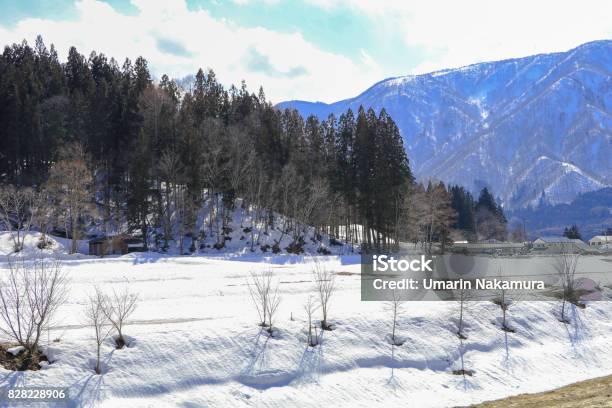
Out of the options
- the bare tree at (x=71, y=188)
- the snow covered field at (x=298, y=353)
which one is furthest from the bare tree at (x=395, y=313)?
the bare tree at (x=71, y=188)

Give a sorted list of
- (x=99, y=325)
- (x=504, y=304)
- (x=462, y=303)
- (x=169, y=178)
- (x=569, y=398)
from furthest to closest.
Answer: (x=169, y=178) → (x=504, y=304) → (x=462, y=303) → (x=569, y=398) → (x=99, y=325)

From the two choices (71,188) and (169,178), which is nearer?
(71,188)

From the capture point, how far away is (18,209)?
137ft

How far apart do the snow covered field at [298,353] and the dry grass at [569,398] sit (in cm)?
76

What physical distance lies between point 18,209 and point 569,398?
40413 mm

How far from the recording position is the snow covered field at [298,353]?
16672 millimetres

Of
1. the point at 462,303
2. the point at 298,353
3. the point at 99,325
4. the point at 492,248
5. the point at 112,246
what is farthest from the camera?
the point at 492,248

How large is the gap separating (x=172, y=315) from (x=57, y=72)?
5919cm

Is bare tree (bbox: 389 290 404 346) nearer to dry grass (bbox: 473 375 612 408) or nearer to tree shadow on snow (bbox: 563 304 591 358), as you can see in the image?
dry grass (bbox: 473 375 612 408)

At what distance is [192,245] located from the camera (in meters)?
46.9

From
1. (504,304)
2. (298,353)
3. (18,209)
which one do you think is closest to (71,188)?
(18,209)

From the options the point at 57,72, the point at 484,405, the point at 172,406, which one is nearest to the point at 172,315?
the point at 172,406

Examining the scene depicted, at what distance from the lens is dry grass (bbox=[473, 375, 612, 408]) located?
58.9ft

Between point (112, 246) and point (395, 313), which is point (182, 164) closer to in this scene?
point (112, 246)
